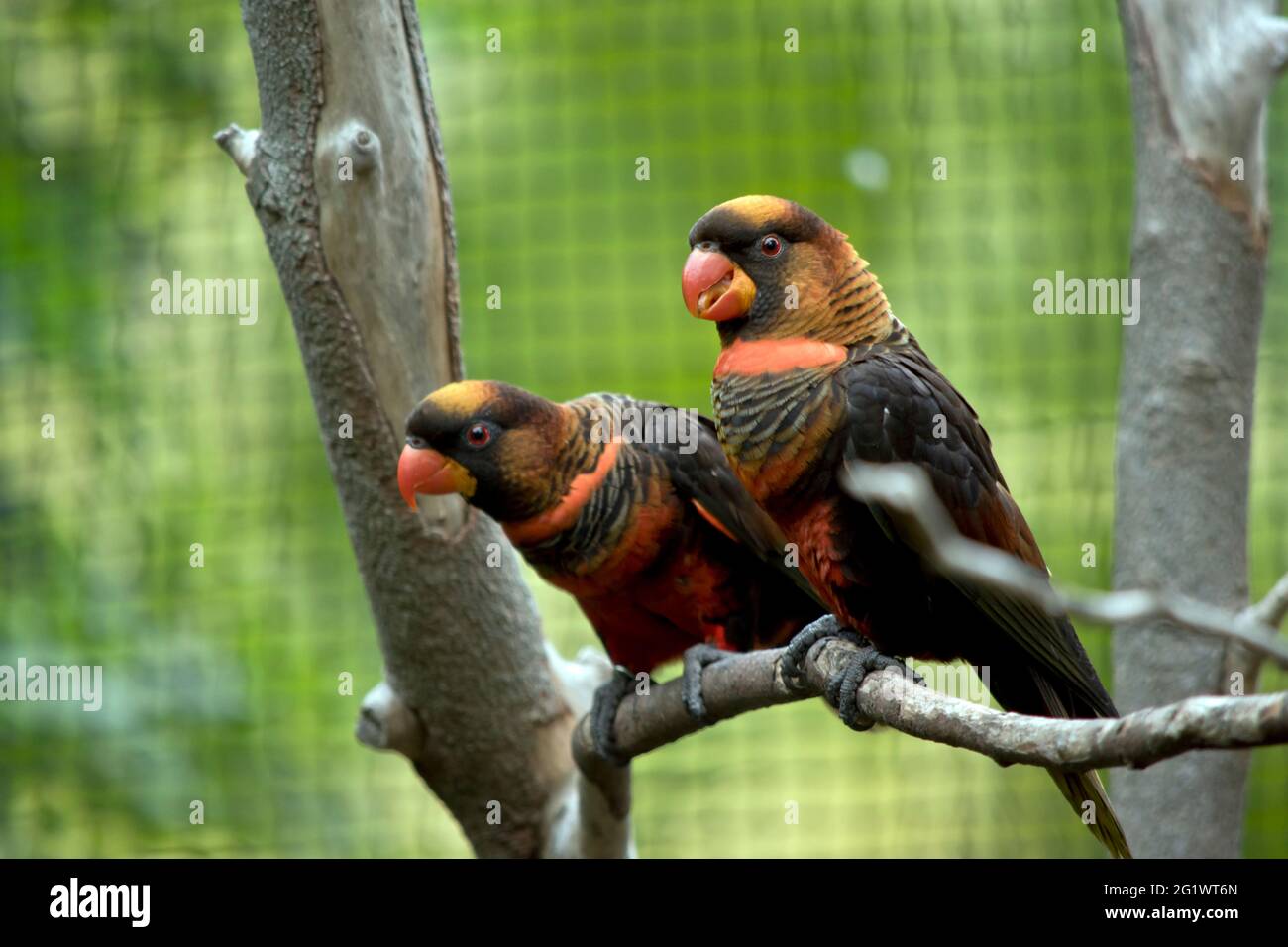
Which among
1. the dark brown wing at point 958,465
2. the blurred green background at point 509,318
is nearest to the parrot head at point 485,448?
the dark brown wing at point 958,465

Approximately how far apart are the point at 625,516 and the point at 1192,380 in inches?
47.1

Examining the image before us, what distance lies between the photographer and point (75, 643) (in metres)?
3.71

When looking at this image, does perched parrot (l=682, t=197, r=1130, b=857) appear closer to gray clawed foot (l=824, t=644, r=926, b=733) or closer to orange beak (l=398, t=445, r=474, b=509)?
gray clawed foot (l=824, t=644, r=926, b=733)

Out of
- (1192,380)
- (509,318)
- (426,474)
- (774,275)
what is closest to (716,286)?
(774,275)

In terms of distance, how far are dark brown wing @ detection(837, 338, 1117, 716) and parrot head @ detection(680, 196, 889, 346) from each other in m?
0.12

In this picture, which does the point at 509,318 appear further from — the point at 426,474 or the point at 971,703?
the point at 971,703

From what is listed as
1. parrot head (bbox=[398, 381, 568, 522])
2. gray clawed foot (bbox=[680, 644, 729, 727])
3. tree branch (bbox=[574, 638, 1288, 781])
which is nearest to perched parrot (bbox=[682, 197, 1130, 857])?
tree branch (bbox=[574, 638, 1288, 781])

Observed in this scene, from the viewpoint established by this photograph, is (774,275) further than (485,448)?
No

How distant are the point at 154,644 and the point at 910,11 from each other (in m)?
2.96

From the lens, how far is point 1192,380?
8.68 feet

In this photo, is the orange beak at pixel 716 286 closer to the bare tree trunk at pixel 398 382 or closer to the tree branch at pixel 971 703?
the tree branch at pixel 971 703

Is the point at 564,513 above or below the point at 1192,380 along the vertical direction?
Result: below
